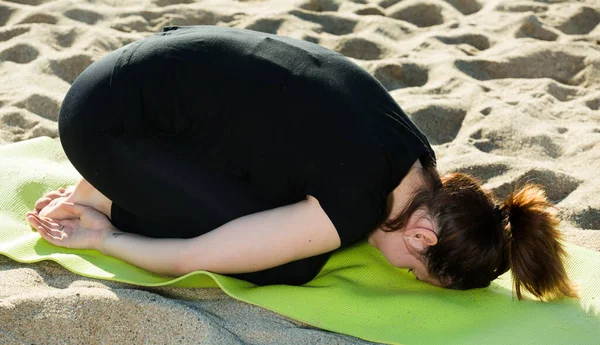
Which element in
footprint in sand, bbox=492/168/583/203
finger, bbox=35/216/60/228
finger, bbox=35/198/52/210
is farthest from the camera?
footprint in sand, bbox=492/168/583/203

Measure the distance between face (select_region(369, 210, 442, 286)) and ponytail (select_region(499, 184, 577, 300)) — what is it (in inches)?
7.8

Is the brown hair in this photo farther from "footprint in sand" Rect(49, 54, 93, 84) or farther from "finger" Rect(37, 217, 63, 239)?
"footprint in sand" Rect(49, 54, 93, 84)

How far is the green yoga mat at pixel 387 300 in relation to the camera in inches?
76.3

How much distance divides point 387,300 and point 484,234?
307mm

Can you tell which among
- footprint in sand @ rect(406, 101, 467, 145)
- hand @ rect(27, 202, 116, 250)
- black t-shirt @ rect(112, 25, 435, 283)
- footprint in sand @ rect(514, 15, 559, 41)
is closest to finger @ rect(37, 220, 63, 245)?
hand @ rect(27, 202, 116, 250)

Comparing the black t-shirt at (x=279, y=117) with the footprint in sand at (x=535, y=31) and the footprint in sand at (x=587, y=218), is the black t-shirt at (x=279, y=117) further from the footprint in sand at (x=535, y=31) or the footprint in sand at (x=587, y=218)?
the footprint in sand at (x=535, y=31)

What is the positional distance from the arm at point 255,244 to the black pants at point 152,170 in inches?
2.8

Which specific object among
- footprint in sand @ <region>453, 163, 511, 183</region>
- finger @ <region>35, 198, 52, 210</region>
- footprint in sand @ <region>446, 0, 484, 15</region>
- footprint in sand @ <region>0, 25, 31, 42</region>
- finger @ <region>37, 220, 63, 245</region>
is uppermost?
finger @ <region>37, 220, 63, 245</region>

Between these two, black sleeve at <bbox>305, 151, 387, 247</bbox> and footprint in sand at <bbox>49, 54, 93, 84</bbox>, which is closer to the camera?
black sleeve at <bbox>305, 151, 387, 247</bbox>

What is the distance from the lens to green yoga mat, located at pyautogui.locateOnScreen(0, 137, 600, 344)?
6.36 feet

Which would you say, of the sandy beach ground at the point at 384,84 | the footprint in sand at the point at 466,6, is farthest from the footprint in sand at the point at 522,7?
the footprint in sand at the point at 466,6

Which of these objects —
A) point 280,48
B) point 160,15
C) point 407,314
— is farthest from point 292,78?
point 160,15

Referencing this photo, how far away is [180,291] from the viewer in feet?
6.66

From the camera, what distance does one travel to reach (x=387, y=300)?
6.76 ft
